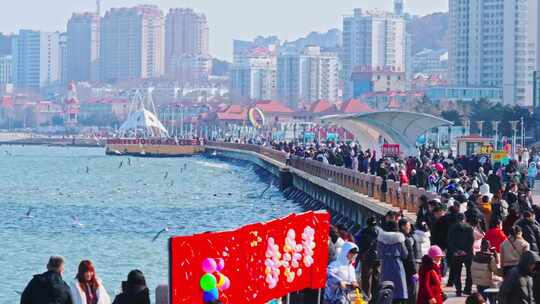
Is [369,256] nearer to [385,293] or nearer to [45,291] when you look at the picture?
[385,293]

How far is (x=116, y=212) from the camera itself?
2366 inches

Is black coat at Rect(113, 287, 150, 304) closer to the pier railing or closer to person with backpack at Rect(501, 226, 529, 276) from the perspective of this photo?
person with backpack at Rect(501, 226, 529, 276)

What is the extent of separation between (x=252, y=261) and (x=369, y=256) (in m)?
5.00

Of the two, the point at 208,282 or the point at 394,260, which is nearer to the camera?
the point at 208,282

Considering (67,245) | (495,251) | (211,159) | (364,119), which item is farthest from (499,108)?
(495,251)

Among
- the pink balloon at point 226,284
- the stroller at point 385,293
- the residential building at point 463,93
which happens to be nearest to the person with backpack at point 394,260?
the stroller at point 385,293

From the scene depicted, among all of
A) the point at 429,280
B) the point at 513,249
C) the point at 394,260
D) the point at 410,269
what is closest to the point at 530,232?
the point at 513,249

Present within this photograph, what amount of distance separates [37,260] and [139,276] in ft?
85.7

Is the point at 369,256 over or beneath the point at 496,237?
beneath

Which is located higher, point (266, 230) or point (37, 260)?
point (266, 230)

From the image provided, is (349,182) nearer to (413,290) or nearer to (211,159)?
(413,290)

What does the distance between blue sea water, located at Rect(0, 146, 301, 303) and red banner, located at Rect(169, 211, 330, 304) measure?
622 inches

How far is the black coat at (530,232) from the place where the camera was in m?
18.1

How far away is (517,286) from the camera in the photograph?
13.1 meters
